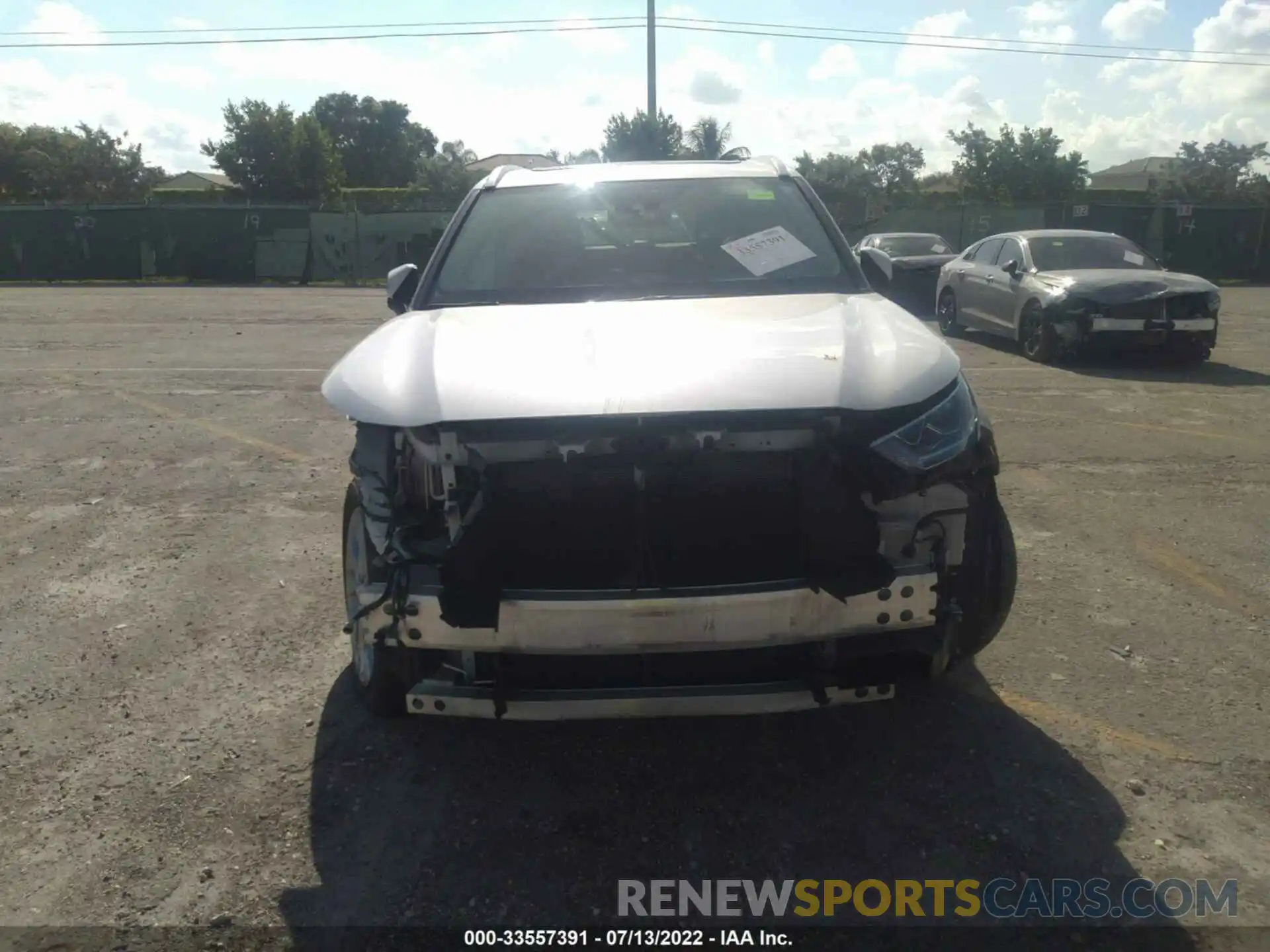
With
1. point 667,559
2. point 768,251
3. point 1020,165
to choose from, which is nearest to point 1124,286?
point 768,251

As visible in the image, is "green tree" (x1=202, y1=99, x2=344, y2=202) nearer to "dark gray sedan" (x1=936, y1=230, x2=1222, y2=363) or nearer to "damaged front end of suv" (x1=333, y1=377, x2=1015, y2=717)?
"dark gray sedan" (x1=936, y1=230, x2=1222, y2=363)

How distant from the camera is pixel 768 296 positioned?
3.90 meters

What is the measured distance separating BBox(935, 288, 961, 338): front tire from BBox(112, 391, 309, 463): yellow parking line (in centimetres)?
954

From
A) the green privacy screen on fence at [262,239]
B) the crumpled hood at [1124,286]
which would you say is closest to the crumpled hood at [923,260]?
the crumpled hood at [1124,286]

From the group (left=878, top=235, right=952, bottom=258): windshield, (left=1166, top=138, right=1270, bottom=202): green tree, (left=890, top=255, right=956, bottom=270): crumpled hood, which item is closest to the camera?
(left=890, top=255, right=956, bottom=270): crumpled hood

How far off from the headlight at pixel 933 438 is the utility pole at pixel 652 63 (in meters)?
28.6

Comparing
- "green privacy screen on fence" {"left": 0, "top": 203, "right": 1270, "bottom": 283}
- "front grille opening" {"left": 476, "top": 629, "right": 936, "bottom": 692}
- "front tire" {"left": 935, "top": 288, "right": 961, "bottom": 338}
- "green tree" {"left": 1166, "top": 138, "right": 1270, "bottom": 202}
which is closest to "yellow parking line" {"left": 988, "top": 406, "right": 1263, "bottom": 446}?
"front tire" {"left": 935, "top": 288, "right": 961, "bottom": 338}

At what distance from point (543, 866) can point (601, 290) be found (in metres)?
2.16

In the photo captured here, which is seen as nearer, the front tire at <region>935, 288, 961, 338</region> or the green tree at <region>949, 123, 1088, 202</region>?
the front tire at <region>935, 288, 961, 338</region>

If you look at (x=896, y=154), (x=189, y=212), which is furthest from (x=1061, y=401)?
(x=896, y=154)

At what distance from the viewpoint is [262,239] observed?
27.3m

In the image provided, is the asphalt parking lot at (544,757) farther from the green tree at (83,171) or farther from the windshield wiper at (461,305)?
the green tree at (83,171)

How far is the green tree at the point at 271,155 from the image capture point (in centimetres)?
4994

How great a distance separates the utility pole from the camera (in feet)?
97.9
